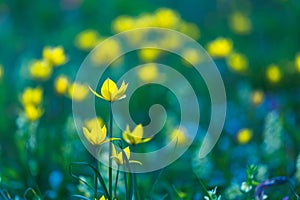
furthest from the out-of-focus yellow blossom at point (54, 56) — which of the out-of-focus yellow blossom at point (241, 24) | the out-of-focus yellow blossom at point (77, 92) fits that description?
the out-of-focus yellow blossom at point (241, 24)

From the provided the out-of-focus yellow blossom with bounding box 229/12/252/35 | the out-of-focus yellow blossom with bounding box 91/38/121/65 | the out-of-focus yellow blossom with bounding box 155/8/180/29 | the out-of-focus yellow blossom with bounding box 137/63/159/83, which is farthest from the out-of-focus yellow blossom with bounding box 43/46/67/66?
the out-of-focus yellow blossom with bounding box 229/12/252/35

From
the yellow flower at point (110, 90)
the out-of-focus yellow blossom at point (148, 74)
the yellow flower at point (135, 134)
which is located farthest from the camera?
the out-of-focus yellow blossom at point (148, 74)

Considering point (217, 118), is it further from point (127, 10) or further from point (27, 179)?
point (127, 10)

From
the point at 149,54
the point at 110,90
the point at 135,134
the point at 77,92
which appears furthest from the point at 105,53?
the point at 110,90

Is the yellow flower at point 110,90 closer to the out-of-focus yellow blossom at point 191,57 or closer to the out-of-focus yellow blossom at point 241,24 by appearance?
the out-of-focus yellow blossom at point 191,57

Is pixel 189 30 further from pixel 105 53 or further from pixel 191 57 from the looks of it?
pixel 105 53

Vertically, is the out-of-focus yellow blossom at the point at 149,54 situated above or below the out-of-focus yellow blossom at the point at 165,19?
below
